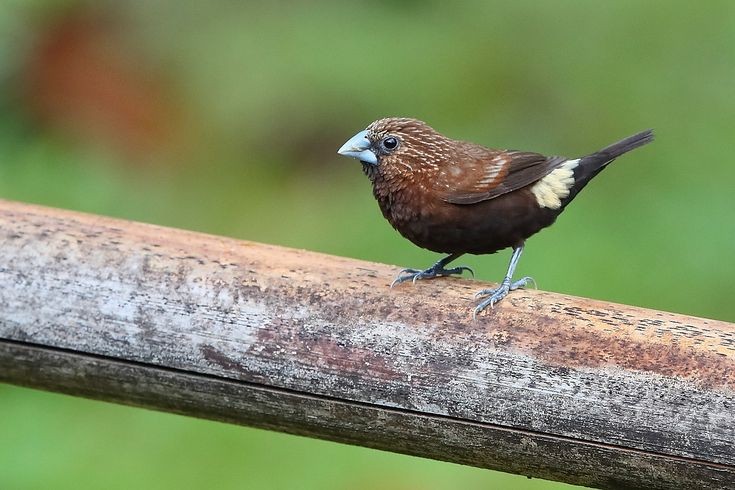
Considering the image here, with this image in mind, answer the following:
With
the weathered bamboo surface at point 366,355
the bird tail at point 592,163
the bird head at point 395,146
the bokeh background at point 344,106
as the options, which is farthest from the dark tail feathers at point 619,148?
the bokeh background at point 344,106

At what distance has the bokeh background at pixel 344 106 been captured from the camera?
496 cm

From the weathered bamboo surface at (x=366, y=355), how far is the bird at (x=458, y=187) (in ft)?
1.34

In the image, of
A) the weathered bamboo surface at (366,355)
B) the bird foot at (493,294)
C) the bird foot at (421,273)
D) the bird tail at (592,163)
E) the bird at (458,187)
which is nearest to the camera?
the weathered bamboo surface at (366,355)

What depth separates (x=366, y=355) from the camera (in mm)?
2400

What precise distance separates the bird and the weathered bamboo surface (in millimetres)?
407

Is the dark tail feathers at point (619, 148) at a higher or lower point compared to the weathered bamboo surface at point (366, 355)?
higher

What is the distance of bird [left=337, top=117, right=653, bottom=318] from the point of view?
3.20 m

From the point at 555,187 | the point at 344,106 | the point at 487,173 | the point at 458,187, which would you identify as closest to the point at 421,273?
the point at 458,187

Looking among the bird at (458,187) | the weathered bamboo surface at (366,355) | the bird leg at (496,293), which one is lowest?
the weathered bamboo surface at (366,355)

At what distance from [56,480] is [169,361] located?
1462 millimetres

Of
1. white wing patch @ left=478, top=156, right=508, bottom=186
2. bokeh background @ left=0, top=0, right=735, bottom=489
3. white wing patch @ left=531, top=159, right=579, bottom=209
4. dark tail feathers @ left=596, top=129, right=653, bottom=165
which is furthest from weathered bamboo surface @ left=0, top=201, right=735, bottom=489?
bokeh background @ left=0, top=0, right=735, bottom=489

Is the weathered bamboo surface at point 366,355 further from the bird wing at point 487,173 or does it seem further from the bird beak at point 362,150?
the bird beak at point 362,150

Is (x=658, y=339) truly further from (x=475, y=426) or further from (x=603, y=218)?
(x=603, y=218)

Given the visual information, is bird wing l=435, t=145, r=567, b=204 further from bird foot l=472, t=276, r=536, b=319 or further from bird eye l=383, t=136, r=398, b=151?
bird foot l=472, t=276, r=536, b=319
